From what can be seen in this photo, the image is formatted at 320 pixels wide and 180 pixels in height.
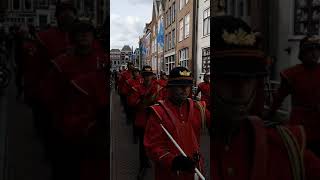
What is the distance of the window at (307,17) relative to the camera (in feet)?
3.01

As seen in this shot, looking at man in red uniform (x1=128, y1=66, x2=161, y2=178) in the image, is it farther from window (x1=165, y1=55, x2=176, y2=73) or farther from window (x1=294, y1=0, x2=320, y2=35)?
window (x1=294, y1=0, x2=320, y2=35)

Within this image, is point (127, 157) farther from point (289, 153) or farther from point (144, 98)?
point (289, 153)

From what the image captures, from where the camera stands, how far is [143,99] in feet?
17.4

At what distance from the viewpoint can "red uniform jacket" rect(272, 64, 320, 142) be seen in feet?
3.16

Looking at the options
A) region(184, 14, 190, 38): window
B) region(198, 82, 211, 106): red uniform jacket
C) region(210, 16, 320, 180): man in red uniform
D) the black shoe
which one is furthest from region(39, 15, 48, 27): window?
the black shoe

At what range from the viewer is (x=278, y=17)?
93 centimetres

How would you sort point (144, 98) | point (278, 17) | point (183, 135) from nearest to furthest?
point (278, 17), point (183, 135), point (144, 98)

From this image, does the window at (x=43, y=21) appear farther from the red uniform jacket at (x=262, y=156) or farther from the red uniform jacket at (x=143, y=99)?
the red uniform jacket at (x=143, y=99)

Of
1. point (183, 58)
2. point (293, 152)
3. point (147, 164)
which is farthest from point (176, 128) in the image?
point (147, 164)

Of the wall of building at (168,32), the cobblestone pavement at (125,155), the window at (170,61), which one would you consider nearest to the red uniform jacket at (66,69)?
the wall of building at (168,32)

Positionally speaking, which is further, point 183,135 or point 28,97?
point 183,135

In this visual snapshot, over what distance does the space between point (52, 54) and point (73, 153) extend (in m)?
0.25

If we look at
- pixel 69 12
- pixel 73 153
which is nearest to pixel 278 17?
pixel 69 12

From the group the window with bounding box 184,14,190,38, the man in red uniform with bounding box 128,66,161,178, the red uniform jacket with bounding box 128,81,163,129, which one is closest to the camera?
the window with bounding box 184,14,190,38
